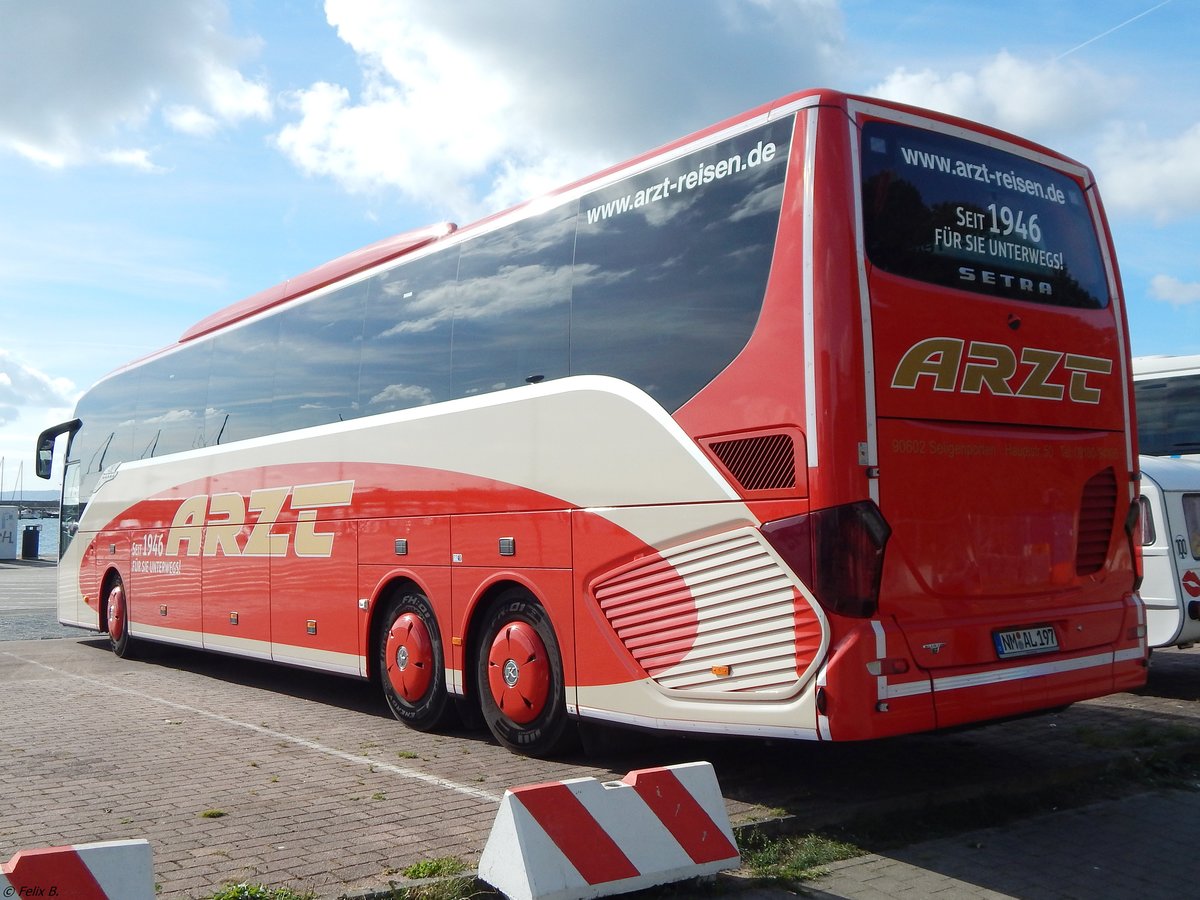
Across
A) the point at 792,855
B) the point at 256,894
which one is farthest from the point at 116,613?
the point at 792,855

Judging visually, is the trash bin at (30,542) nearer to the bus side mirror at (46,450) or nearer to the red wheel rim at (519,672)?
the bus side mirror at (46,450)

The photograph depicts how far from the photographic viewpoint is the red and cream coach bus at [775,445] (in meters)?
5.94

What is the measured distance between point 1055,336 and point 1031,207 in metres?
0.81

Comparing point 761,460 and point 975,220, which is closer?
point 761,460

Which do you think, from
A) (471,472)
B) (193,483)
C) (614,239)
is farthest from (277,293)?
(614,239)

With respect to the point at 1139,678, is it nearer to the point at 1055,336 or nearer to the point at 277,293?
the point at 1055,336

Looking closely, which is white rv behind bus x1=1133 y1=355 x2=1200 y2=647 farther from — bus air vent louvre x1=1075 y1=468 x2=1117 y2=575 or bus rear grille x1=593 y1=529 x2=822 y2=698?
bus rear grille x1=593 y1=529 x2=822 y2=698

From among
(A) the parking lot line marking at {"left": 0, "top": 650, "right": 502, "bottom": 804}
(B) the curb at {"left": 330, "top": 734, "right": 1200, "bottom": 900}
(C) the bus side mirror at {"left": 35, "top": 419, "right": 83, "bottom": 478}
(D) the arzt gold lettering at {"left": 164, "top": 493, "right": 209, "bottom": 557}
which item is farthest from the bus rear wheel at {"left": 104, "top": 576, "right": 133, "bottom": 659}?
(B) the curb at {"left": 330, "top": 734, "right": 1200, "bottom": 900}

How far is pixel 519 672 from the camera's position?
7.88 m

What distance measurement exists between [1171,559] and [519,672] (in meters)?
6.21

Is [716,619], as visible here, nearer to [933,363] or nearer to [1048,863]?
[933,363]

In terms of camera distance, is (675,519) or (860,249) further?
(675,519)

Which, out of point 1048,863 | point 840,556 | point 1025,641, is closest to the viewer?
point 1048,863

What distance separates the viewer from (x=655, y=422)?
6.77m
